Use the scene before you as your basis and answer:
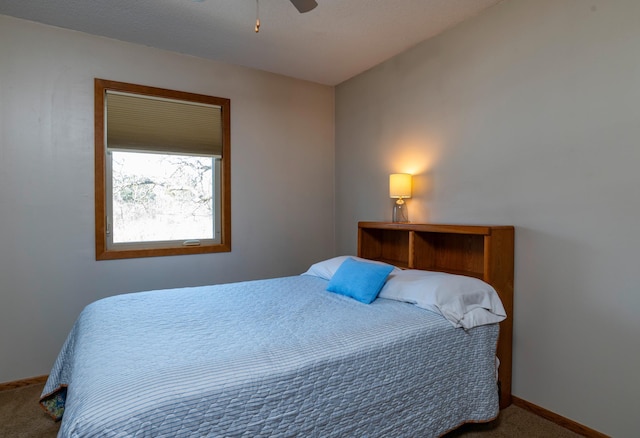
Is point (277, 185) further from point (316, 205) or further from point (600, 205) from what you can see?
point (600, 205)

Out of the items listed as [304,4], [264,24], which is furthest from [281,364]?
[264,24]

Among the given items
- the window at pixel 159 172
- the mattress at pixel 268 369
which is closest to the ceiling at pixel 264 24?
the window at pixel 159 172

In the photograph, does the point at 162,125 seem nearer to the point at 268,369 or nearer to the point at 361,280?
the point at 361,280

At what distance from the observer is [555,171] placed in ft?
6.79

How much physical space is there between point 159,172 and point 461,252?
256cm

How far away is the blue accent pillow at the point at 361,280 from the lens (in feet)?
7.09

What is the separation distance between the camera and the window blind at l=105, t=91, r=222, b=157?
2846 millimetres

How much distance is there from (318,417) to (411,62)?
8.96 feet

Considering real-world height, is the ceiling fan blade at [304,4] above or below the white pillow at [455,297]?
above

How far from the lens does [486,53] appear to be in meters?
2.41

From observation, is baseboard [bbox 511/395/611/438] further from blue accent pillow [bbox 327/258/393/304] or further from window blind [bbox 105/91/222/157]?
window blind [bbox 105/91/222/157]

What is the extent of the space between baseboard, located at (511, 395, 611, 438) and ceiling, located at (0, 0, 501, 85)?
2577 mm

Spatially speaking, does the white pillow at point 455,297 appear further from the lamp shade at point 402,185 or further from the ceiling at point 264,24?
the ceiling at point 264,24

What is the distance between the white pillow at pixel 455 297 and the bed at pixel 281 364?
0.01m
